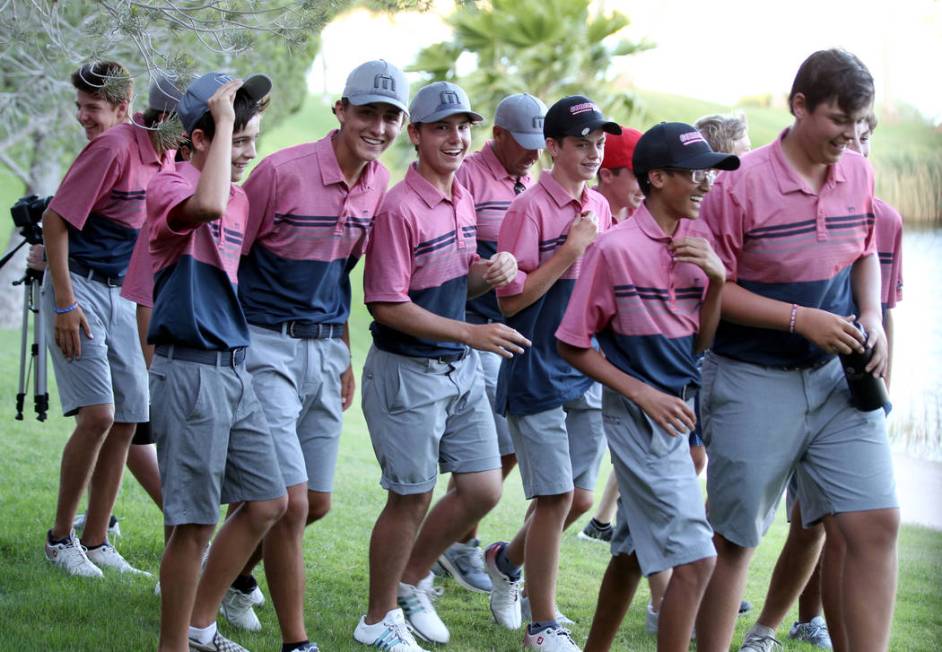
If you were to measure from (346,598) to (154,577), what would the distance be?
0.86 m

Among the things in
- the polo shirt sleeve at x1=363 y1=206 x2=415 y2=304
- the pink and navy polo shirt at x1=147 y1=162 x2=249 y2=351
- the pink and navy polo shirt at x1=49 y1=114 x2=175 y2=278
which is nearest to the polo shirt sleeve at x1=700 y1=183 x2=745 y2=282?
the polo shirt sleeve at x1=363 y1=206 x2=415 y2=304

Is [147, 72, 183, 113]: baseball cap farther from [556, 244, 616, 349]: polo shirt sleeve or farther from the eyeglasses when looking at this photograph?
the eyeglasses

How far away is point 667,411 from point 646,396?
83 mm

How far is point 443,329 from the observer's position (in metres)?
4.75

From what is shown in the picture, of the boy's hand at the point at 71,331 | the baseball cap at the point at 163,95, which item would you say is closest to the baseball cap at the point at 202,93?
the baseball cap at the point at 163,95

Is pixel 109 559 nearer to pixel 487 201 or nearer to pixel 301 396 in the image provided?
pixel 301 396

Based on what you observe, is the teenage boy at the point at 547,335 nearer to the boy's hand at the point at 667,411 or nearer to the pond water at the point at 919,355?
the boy's hand at the point at 667,411

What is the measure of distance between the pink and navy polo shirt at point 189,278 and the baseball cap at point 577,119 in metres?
1.55

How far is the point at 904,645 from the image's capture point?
19.0 feet

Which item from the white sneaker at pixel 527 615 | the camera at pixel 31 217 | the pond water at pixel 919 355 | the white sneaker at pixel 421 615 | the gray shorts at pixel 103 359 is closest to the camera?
the white sneaker at pixel 421 615

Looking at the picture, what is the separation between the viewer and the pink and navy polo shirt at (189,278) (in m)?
4.17

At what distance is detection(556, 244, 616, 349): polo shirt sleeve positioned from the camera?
14.1ft

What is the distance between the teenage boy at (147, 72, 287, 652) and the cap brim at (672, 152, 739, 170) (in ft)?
4.88

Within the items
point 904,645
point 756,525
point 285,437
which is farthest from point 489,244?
point 904,645
